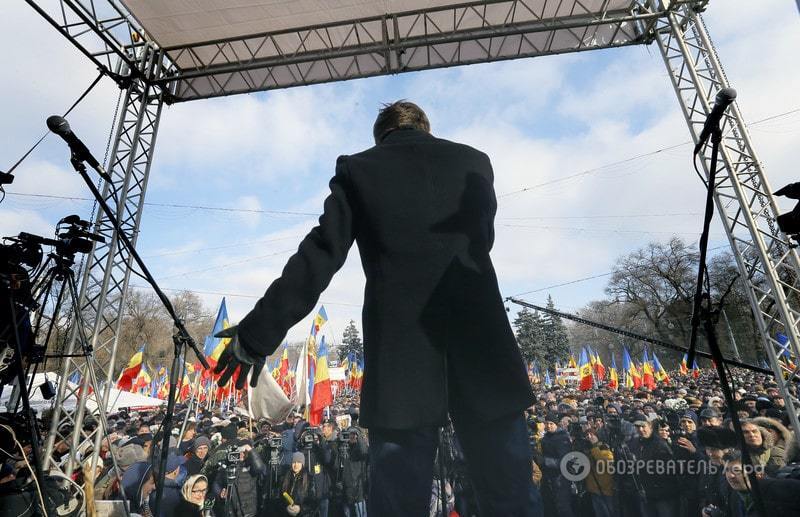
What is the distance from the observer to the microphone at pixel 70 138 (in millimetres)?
2234

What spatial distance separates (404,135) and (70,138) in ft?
6.69

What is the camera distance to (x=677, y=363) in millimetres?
34406

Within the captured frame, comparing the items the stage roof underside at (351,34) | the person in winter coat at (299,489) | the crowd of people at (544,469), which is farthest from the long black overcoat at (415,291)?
the stage roof underside at (351,34)

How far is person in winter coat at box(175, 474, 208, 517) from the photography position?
19.7 ft

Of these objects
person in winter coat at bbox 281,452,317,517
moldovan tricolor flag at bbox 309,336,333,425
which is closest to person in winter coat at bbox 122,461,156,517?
person in winter coat at bbox 281,452,317,517

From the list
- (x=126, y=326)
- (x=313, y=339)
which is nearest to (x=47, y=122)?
(x=313, y=339)

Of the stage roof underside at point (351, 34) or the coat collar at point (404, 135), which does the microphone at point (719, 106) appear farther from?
the stage roof underside at point (351, 34)

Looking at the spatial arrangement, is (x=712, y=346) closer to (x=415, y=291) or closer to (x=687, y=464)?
(x=415, y=291)

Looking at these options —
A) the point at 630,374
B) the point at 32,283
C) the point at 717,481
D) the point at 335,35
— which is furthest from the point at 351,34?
the point at 630,374

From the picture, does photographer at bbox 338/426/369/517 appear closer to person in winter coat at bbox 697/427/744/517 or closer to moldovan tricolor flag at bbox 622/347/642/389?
person in winter coat at bbox 697/427/744/517

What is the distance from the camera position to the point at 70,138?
2354mm

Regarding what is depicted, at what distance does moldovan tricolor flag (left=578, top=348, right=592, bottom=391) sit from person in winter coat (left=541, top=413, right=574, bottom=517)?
33.1 ft

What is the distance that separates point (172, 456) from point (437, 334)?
7.16 metres

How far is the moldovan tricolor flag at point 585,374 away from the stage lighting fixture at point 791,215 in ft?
50.5
